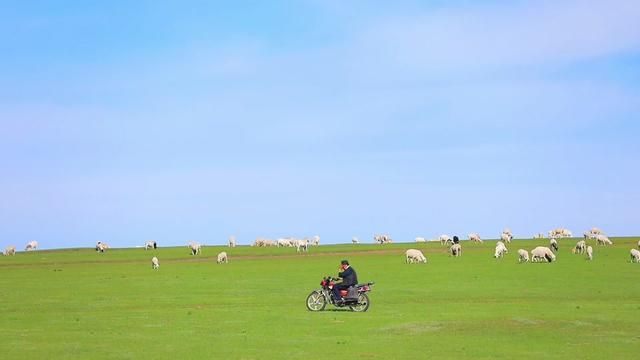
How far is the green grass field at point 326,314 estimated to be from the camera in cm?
2545

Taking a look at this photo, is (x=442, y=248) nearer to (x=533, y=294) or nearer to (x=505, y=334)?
(x=533, y=294)

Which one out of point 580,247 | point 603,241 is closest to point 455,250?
point 580,247

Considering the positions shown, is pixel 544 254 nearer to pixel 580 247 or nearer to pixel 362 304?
pixel 580 247

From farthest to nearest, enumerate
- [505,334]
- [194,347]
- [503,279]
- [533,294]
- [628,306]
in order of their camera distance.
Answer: [503,279]
[533,294]
[628,306]
[505,334]
[194,347]

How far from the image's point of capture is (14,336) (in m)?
28.8

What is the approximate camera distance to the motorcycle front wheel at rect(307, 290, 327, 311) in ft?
124

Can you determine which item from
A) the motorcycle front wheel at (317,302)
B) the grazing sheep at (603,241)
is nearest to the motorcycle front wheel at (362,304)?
the motorcycle front wheel at (317,302)

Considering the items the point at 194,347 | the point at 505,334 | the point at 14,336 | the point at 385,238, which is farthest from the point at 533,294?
the point at 385,238

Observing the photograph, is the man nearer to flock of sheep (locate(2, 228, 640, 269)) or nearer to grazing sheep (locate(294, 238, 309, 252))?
flock of sheep (locate(2, 228, 640, 269))

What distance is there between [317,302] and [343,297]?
4.57 feet

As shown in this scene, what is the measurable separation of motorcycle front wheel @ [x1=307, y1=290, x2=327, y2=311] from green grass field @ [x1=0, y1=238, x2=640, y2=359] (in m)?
0.84

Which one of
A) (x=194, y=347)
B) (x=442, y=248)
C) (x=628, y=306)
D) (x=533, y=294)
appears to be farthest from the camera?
(x=442, y=248)

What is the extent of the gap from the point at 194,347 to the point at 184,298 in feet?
65.7

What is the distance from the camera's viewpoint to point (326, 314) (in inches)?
1436
